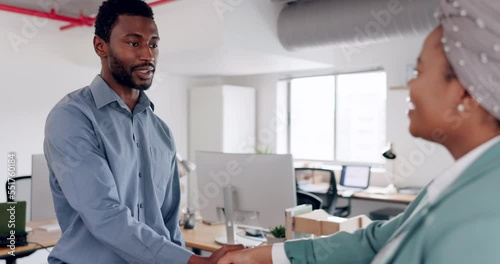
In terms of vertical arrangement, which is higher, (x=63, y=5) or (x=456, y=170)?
(x=63, y=5)

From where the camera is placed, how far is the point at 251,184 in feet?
8.70

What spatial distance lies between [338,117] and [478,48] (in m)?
5.49

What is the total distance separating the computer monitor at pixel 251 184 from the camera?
2.53m

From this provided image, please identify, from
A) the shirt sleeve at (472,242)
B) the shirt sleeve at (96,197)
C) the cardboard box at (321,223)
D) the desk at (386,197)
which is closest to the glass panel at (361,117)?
the desk at (386,197)

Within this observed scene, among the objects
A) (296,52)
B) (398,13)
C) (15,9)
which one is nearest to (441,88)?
(398,13)

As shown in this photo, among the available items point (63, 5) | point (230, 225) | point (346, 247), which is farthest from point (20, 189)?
point (346, 247)

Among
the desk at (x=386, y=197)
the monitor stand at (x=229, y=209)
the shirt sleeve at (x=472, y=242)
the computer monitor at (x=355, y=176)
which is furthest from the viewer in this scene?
the computer monitor at (x=355, y=176)

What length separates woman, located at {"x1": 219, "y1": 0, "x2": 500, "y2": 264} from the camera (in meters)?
0.73

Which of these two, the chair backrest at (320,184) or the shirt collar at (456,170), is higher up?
the shirt collar at (456,170)

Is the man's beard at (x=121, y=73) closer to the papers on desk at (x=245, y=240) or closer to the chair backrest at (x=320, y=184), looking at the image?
the papers on desk at (x=245, y=240)

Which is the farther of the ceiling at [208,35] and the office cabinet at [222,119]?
the office cabinet at [222,119]

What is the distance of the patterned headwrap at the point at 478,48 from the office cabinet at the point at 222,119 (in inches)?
214

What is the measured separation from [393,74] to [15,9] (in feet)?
14.2

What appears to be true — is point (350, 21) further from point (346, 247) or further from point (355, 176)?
point (346, 247)
